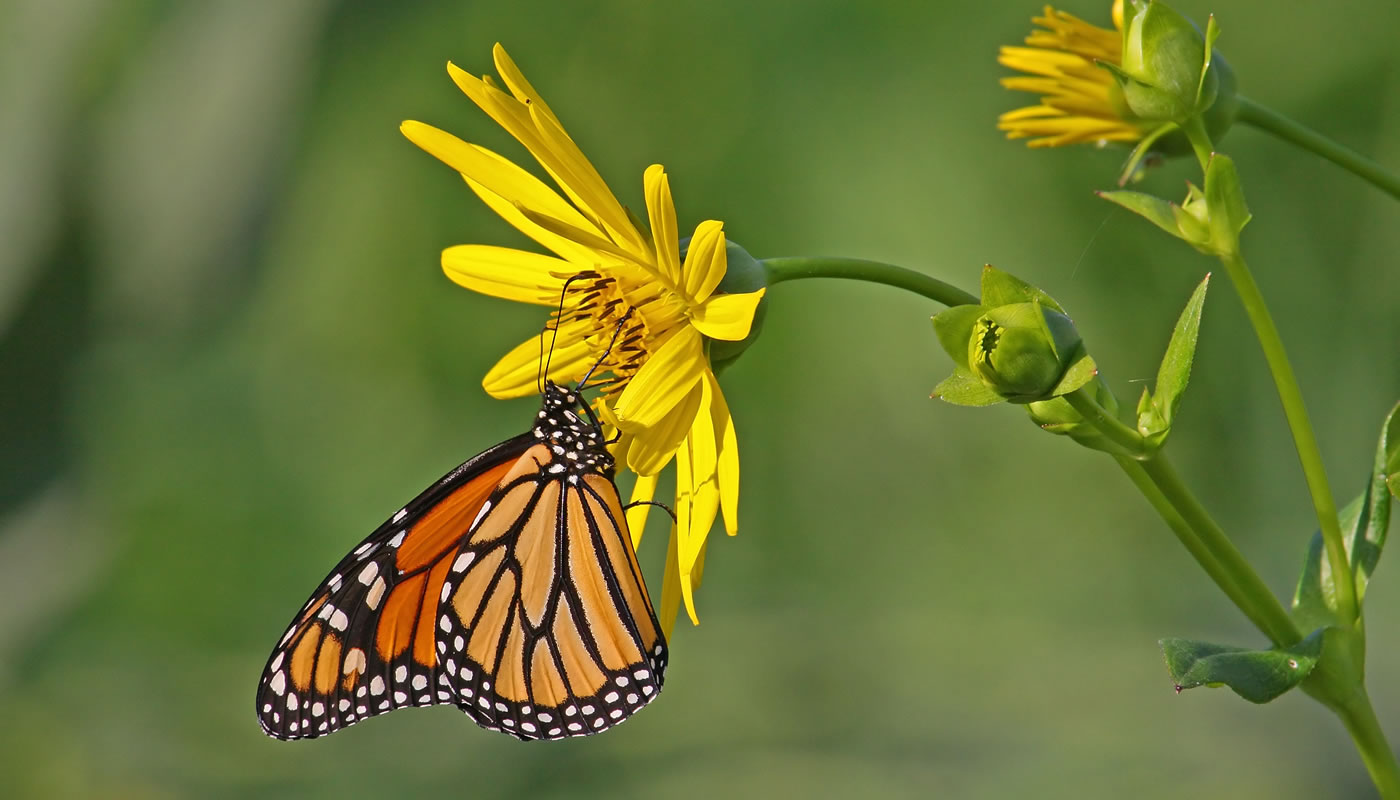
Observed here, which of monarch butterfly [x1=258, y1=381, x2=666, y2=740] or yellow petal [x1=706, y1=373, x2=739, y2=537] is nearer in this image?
yellow petal [x1=706, y1=373, x2=739, y2=537]

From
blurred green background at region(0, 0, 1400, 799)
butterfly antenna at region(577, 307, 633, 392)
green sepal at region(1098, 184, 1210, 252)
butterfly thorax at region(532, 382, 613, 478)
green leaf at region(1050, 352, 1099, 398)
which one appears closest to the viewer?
green leaf at region(1050, 352, 1099, 398)

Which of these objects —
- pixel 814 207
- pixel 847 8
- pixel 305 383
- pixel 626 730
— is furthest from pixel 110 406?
pixel 847 8

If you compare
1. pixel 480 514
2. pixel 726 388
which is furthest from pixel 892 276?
pixel 726 388

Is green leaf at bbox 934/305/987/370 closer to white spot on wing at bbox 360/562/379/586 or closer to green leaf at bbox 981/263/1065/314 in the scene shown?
green leaf at bbox 981/263/1065/314

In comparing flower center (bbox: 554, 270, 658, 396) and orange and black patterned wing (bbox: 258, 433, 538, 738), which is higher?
flower center (bbox: 554, 270, 658, 396)

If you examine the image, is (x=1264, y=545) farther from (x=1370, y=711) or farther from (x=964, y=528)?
(x=1370, y=711)

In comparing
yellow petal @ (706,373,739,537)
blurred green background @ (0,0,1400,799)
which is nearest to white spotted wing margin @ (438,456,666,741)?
yellow petal @ (706,373,739,537)

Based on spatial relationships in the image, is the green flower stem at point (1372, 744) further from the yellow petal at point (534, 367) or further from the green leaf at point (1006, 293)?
the yellow petal at point (534, 367)
